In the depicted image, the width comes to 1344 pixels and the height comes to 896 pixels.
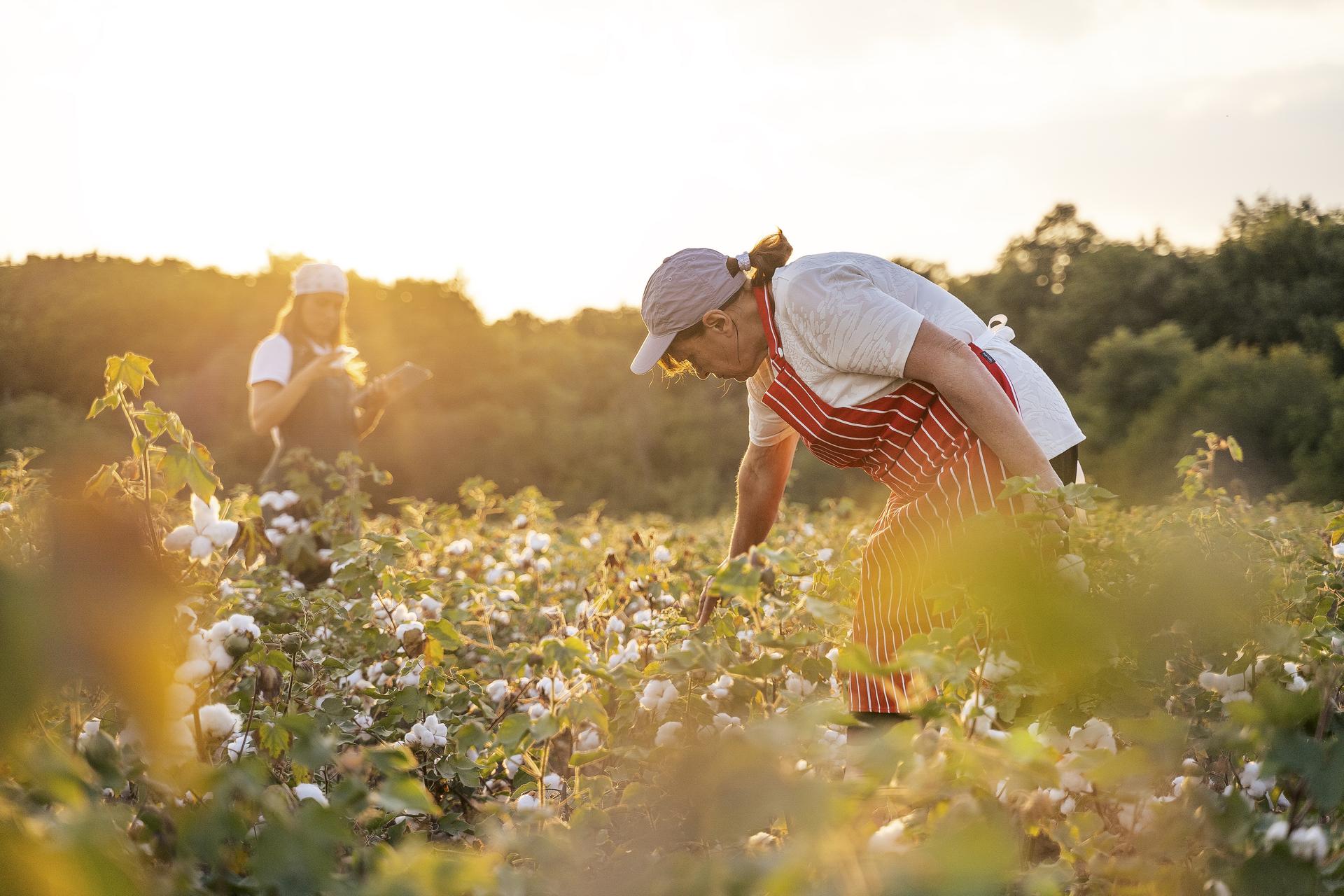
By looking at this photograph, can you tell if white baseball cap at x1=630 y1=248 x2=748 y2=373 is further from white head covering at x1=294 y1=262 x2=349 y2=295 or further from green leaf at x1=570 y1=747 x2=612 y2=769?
white head covering at x1=294 y1=262 x2=349 y2=295

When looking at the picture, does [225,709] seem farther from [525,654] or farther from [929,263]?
[929,263]

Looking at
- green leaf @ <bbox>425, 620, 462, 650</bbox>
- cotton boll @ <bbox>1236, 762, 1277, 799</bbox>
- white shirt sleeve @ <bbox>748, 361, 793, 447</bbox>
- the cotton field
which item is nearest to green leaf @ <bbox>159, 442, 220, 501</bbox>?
the cotton field

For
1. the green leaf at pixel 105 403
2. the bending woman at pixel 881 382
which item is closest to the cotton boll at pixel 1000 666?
the bending woman at pixel 881 382

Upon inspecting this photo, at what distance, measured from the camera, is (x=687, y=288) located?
219cm

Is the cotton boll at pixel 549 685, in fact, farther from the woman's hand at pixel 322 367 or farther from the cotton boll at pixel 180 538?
the woman's hand at pixel 322 367

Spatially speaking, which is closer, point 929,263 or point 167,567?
point 167,567

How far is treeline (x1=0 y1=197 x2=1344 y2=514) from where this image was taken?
607 inches

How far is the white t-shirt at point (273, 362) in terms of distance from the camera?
4.36m

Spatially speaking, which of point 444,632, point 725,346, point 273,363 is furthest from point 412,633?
point 273,363

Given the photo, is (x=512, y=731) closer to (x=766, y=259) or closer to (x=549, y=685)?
(x=549, y=685)

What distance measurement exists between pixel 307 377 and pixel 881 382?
118 inches

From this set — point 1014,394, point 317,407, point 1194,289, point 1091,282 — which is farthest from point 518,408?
point 1014,394

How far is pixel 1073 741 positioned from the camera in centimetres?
120

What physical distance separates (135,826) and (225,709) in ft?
0.72
